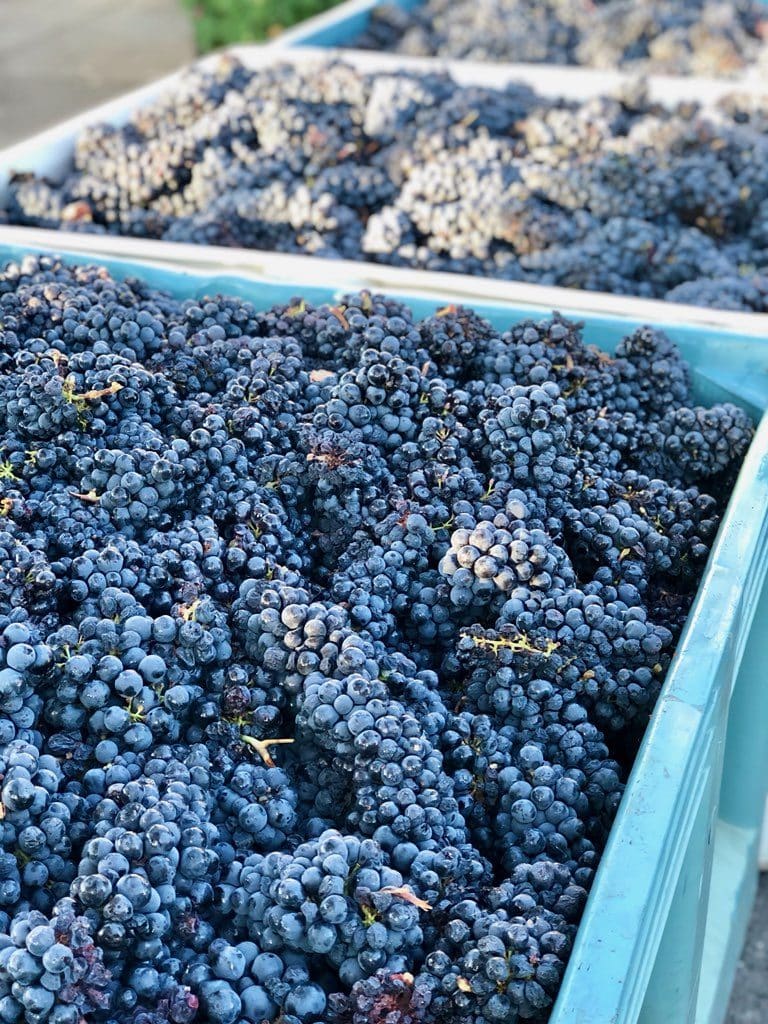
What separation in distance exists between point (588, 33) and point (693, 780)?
338 cm

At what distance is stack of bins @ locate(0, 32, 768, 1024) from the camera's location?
0.96 m

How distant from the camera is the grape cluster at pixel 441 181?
7.43ft

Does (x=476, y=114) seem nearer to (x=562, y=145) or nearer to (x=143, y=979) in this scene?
(x=562, y=145)

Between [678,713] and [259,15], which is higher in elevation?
[259,15]

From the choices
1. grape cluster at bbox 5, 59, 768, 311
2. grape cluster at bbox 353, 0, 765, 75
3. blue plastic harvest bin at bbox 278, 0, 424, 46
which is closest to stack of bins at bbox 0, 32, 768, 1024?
grape cluster at bbox 5, 59, 768, 311

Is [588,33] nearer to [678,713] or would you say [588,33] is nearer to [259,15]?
[259,15]

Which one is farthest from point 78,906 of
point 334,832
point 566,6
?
point 566,6

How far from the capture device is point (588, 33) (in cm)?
373

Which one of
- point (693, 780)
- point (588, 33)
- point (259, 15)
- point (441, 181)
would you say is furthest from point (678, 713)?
point (259, 15)

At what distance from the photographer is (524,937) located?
3.18 ft

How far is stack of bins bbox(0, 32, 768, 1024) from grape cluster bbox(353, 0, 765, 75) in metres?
1.86

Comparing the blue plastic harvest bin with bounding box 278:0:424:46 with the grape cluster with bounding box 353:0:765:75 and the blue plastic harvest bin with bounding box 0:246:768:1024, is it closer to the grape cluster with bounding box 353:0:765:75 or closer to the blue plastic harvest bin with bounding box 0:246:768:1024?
the grape cluster with bounding box 353:0:765:75

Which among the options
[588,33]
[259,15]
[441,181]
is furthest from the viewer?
[259,15]

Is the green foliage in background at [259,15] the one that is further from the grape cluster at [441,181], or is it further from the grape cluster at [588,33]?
the grape cluster at [441,181]
